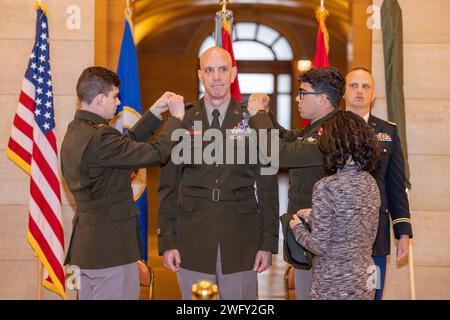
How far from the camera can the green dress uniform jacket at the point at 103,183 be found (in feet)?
9.35

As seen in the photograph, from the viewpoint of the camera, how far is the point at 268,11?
17281mm

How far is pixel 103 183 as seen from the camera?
9.57 ft

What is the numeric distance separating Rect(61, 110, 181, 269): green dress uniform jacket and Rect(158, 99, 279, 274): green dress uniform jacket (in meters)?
0.18

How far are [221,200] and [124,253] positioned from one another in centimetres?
53

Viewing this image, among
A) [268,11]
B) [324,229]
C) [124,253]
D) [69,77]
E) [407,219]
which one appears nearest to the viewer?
[324,229]

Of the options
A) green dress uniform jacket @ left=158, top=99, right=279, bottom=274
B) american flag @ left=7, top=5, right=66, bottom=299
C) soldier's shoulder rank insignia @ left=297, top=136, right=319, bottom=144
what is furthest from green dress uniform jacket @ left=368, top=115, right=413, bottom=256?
american flag @ left=7, top=5, right=66, bottom=299

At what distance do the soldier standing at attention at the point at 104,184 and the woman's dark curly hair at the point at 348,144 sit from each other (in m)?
0.78

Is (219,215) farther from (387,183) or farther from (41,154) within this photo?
(41,154)

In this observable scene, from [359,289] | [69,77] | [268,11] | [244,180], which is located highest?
[268,11]

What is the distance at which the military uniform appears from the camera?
3434 millimetres

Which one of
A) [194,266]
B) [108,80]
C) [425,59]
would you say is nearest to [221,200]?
[194,266]

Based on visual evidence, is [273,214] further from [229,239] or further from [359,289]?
[359,289]

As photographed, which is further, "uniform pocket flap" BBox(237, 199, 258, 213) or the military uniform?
the military uniform

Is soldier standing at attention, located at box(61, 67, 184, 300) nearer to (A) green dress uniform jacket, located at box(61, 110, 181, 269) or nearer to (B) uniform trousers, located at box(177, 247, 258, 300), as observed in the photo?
(A) green dress uniform jacket, located at box(61, 110, 181, 269)
